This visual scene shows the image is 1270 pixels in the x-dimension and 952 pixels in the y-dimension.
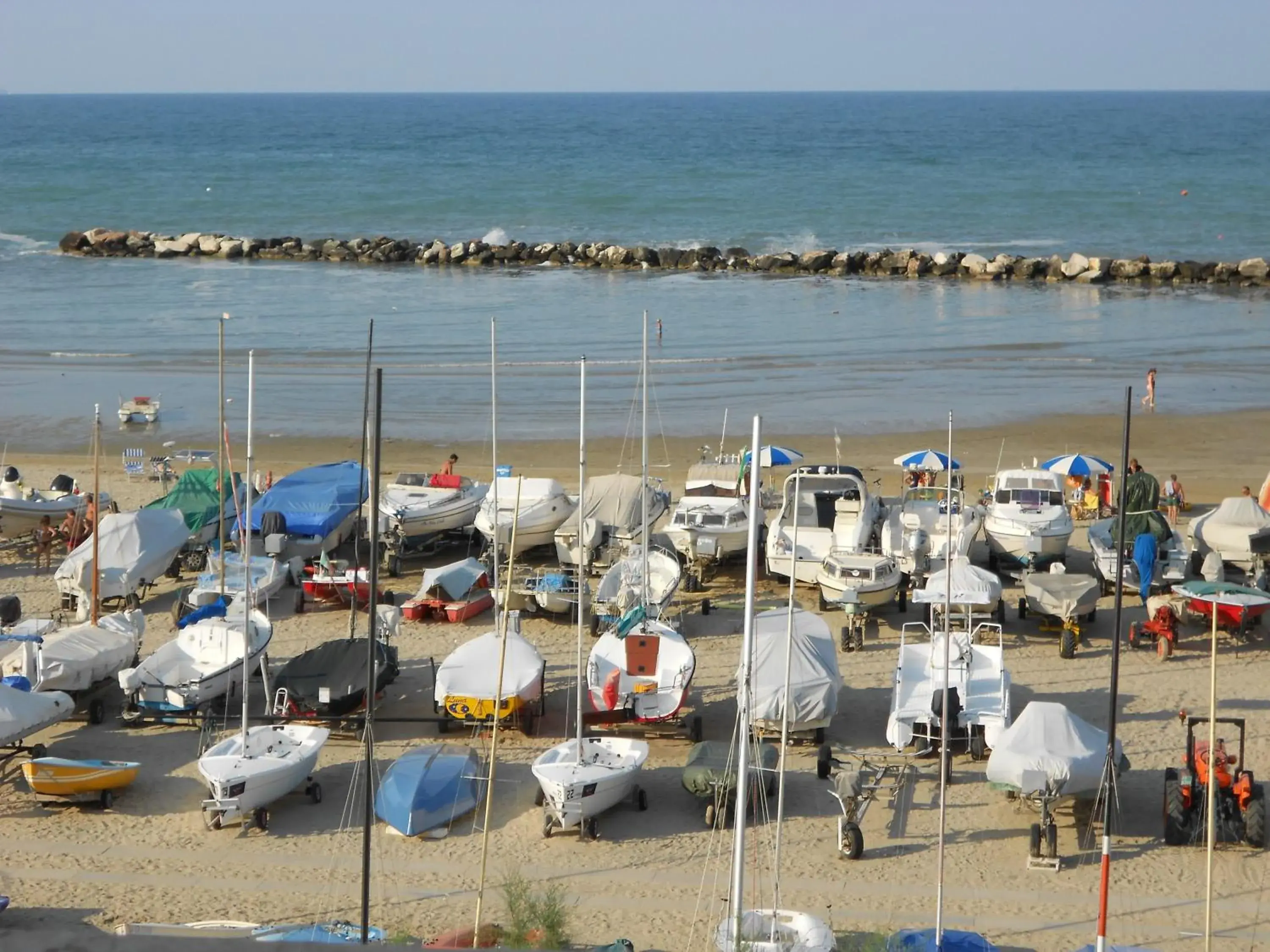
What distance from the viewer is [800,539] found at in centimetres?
2347

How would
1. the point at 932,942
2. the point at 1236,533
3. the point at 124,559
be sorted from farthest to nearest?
the point at 1236,533 < the point at 124,559 < the point at 932,942

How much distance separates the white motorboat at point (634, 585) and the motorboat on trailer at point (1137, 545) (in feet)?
20.4

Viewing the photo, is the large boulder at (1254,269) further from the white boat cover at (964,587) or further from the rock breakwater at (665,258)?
the white boat cover at (964,587)

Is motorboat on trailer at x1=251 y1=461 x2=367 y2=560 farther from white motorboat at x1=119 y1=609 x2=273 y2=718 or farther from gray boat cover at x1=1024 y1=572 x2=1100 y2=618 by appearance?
gray boat cover at x1=1024 y1=572 x2=1100 y2=618

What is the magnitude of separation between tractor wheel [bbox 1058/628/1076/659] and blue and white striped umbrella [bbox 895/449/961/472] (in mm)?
6105

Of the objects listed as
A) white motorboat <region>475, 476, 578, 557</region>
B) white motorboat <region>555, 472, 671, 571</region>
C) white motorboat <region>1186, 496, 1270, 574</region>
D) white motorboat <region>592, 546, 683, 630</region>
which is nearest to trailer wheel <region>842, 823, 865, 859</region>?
white motorboat <region>592, 546, 683, 630</region>

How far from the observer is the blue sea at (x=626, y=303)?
36781 millimetres

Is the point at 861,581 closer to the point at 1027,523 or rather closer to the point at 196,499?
the point at 1027,523

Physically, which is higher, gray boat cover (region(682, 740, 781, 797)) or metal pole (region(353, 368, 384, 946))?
metal pole (region(353, 368, 384, 946))

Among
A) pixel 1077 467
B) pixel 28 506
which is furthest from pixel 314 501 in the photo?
pixel 1077 467

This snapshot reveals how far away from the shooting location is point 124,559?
2264cm

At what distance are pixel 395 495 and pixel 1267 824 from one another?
1429 cm

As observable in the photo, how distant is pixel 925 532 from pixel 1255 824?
8739 mm

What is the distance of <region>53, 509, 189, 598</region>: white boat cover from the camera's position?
2214 centimetres
